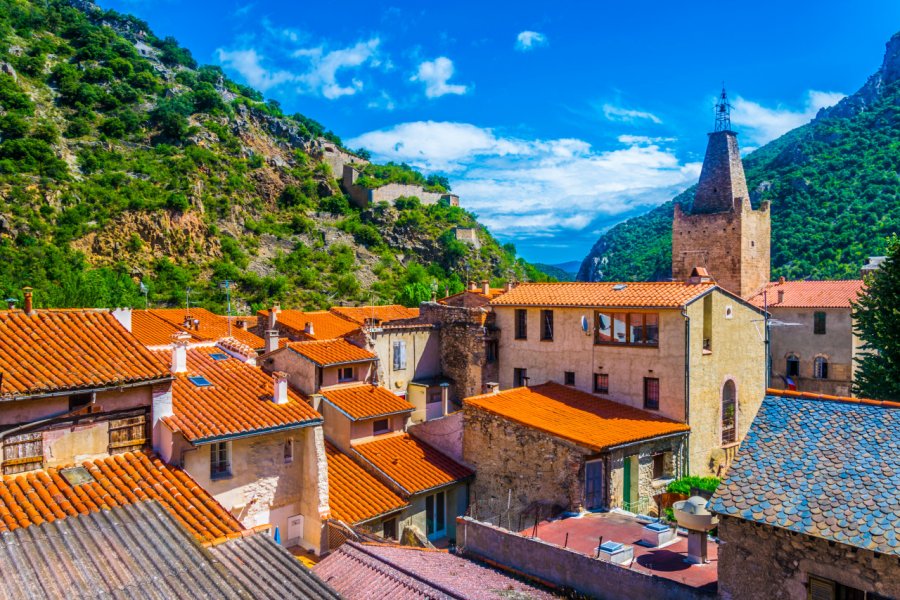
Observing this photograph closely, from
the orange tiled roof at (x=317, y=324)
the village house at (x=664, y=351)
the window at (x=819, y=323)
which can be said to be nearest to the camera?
the village house at (x=664, y=351)

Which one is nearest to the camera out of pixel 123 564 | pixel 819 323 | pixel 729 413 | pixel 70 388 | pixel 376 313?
pixel 123 564

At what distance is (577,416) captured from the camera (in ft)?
70.5

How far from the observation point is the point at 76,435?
11.9 metres

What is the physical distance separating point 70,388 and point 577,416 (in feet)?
51.2

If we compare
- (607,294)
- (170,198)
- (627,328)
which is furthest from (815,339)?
(170,198)

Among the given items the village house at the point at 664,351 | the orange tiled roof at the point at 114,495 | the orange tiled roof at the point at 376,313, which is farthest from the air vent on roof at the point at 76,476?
the orange tiled roof at the point at 376,313

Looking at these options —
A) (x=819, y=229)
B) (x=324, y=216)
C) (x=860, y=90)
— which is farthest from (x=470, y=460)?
(x=860, y=90)

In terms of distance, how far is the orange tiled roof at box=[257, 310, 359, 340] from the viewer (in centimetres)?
3639

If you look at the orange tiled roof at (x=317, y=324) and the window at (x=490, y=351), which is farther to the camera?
the orange tiled roof at (x=317, y=324)

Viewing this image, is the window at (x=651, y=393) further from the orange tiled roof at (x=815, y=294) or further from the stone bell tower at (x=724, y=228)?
the stone bell tower at (x=724, y=228)

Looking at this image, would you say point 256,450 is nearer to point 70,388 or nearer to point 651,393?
point 70,388

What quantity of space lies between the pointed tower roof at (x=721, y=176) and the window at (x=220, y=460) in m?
41.3

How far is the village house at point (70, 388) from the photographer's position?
1121 cm

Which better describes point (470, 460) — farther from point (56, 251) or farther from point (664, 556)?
point (56, 251)
